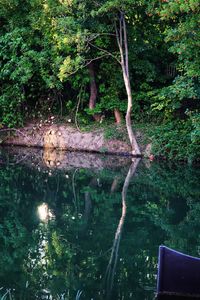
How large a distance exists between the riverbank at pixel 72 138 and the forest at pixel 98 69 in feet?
1.59

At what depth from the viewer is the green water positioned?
7.69 meters

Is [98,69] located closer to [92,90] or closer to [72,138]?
[92,90]

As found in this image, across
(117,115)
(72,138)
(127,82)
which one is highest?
(127,82)

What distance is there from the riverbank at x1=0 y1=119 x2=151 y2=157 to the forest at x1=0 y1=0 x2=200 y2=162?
0.48 m

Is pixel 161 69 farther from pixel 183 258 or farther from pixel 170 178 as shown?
pixel 183 258

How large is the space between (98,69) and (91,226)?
560 inches

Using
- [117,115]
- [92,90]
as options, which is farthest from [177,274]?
[92,90]

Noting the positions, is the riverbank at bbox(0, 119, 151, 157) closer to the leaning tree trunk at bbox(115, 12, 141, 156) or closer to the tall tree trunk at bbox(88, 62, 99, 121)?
the leaning tree trunk at bbox(115, 12, 141, 156)

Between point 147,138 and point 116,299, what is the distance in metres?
14.8

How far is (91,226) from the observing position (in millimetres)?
10969

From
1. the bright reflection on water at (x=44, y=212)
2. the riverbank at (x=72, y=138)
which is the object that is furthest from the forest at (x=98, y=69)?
the bright reflection on water at (x=44, y=212)

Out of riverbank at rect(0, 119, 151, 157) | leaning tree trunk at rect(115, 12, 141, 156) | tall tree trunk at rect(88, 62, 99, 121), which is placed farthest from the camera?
tall tree trunk at rect(88, 62, 99, 121)

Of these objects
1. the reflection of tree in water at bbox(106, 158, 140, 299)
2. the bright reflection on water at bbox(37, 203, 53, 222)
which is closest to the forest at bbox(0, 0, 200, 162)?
the reflection of tree in water at bbox(106, 158, 140, 299)

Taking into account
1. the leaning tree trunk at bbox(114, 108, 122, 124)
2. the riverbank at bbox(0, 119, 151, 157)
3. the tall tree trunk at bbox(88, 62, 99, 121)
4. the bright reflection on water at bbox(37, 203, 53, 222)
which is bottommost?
the bright reflection on water at bbox(37, 203, 53, 222)
